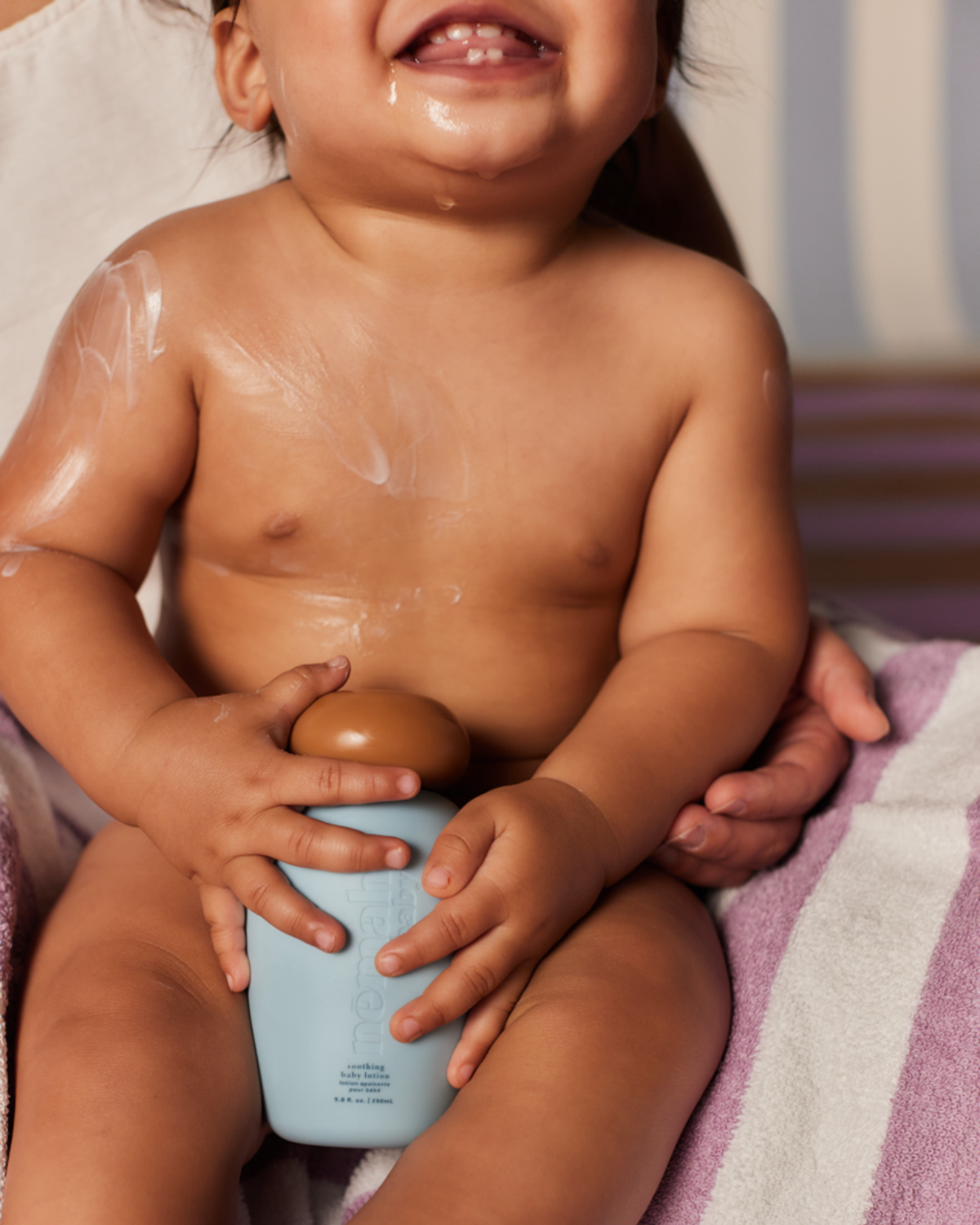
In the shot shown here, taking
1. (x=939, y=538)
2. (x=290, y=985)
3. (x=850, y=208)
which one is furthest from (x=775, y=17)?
(x=290, y=985)

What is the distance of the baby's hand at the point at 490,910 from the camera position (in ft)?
1.91

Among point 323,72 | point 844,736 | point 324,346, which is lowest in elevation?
point 844,736

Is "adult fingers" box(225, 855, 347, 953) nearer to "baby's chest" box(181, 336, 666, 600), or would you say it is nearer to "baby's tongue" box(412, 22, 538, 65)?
"baby's chest" box(181, 336, 666, 600)

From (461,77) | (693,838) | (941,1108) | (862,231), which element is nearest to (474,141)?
(461,77)

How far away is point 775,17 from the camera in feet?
8.22

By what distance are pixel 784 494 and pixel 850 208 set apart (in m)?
2.24

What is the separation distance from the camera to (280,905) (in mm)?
591

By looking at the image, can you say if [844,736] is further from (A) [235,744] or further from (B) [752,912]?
A: (A) [235,744]

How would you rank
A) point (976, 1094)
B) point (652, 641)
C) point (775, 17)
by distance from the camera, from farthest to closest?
1. point (775, 17)
2. point (652, 641)
3. point (976, 1094)

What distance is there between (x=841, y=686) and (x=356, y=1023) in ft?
1.30

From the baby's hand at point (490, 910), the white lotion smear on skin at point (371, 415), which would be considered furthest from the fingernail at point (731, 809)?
the white lotion smear on skin at point (371, 415)

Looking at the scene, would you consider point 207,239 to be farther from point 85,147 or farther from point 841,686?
point 841,686

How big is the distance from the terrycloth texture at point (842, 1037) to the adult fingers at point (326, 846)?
170mm

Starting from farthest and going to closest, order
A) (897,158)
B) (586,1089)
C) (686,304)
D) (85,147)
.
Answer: (897,158) → (85,147) → (686,304) → (586,1089)
